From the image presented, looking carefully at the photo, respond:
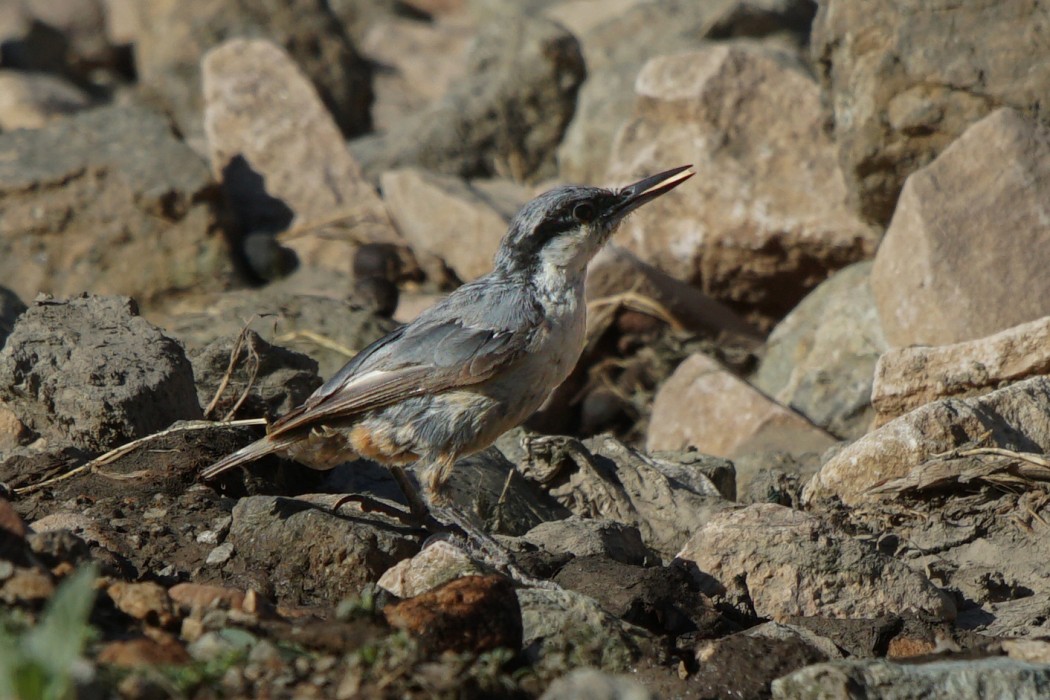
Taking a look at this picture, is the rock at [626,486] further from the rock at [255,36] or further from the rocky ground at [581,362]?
the rock at [255,36]

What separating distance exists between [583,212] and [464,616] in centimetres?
251

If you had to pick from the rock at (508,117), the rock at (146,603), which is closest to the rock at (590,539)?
the rock at (146,603)

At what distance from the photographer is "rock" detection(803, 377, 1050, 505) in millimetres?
5738

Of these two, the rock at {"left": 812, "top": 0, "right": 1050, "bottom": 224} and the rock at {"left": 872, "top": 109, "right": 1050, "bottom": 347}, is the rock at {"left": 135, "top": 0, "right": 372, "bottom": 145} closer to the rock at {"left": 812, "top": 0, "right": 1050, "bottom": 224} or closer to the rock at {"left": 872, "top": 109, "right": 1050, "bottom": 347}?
the rock at {"left": 812, "top": 0, "right": 1050, "bottom": 224}

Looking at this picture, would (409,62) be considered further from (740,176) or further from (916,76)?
(916,76)

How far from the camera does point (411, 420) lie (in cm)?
558

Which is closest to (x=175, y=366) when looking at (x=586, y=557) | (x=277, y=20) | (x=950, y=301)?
(x=586, y=557)

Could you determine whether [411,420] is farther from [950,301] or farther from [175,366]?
[950,301]

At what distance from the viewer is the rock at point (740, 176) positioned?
910cm

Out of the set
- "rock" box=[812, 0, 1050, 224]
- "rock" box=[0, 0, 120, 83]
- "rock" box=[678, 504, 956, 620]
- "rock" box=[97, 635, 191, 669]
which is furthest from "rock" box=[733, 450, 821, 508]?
"rock" box=[0, 0, 120, 83]

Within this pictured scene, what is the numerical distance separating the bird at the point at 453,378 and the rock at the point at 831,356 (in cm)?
249

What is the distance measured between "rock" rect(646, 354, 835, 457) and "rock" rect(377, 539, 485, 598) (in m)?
3.06

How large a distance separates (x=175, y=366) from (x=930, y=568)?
135 inches

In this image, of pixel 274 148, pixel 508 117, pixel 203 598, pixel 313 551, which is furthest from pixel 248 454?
pixel 508 117
